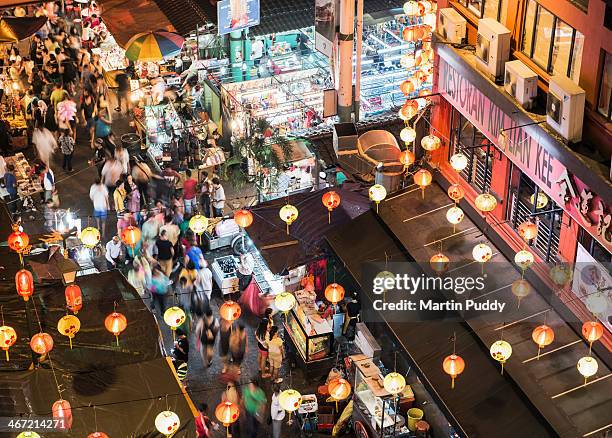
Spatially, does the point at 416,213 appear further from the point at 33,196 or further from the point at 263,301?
the point at 33,196

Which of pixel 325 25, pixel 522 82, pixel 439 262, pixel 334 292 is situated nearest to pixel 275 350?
pixel 334 292

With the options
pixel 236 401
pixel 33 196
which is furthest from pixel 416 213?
pixel 33 196

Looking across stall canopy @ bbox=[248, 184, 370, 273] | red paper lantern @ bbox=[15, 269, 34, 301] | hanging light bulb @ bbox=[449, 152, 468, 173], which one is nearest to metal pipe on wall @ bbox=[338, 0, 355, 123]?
stall canopy @ bbox=[248, 184, 370, 273]

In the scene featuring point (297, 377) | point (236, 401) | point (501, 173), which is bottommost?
point (297, 377)

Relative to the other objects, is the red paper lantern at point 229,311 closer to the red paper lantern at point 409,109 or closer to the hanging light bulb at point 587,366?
the red paper lantern at point 409,109

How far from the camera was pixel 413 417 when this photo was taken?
21.6 metres

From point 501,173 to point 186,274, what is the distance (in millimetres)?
6701

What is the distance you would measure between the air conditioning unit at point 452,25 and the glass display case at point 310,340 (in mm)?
6265

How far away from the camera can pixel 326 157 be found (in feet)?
94.0

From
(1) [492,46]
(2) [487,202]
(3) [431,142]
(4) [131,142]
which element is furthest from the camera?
(4) [131,142]

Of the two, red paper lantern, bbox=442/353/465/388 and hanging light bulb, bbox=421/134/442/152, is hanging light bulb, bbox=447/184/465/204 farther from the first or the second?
red paper lantern, bbox=442/353/465/388

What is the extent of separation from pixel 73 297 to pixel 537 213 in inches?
338

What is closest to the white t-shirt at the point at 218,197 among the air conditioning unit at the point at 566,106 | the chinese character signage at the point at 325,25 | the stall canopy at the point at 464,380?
the stall canopy at the point at 464,380

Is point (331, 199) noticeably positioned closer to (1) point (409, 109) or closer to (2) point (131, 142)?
(1) point (409, 109)
